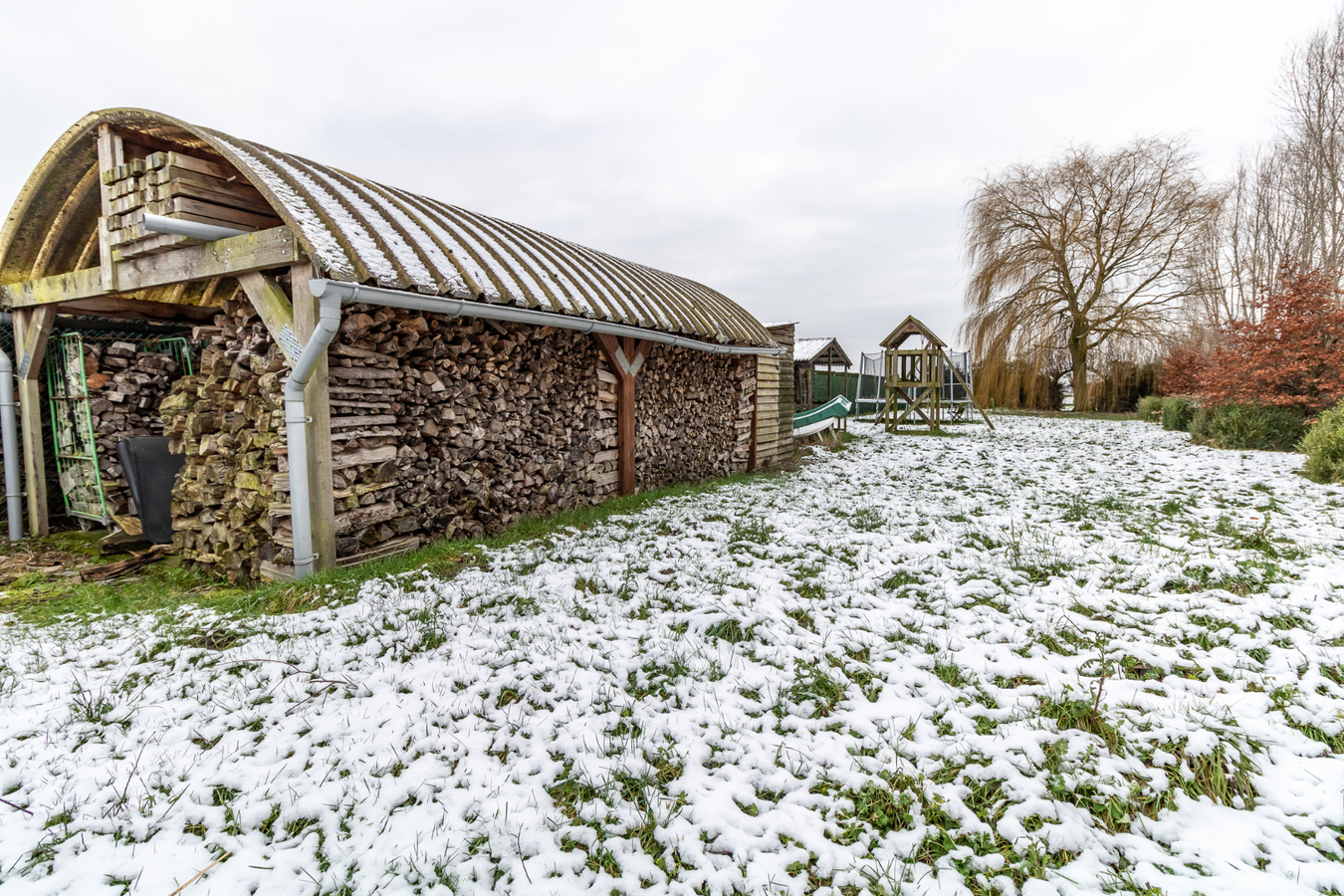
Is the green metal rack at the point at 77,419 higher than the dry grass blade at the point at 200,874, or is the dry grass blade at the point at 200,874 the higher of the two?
the green metal rack at the point at 77,419

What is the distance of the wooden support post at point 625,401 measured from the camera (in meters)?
6.58

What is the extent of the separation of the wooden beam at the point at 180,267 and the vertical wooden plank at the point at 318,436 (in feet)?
0.62

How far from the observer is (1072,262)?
1841 cm

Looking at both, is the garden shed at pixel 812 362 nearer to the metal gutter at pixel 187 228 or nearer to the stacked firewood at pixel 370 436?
the stacked firewood at pixel 370 436

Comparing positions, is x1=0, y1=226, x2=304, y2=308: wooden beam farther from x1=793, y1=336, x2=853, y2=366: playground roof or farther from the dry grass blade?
x1=793, y1=336, x2=853, y2=366: playground roof

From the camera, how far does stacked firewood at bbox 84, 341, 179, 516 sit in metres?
5.55

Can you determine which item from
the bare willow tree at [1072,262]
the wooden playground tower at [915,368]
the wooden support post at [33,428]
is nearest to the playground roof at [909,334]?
the wooden playground tower at [915,368]

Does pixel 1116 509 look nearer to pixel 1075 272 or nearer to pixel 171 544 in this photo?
pixel 171 544

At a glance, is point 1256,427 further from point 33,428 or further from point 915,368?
point 33,428

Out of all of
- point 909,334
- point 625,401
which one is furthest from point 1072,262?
point 625,401

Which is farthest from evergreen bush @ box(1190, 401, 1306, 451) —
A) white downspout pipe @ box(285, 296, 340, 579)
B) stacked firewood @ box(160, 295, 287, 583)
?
stacked firewood @ box(160, 295, 287, 583)

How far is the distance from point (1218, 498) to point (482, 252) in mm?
7805

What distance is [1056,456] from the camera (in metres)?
9.62

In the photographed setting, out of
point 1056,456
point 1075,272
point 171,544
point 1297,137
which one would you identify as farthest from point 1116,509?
point 1297,137
